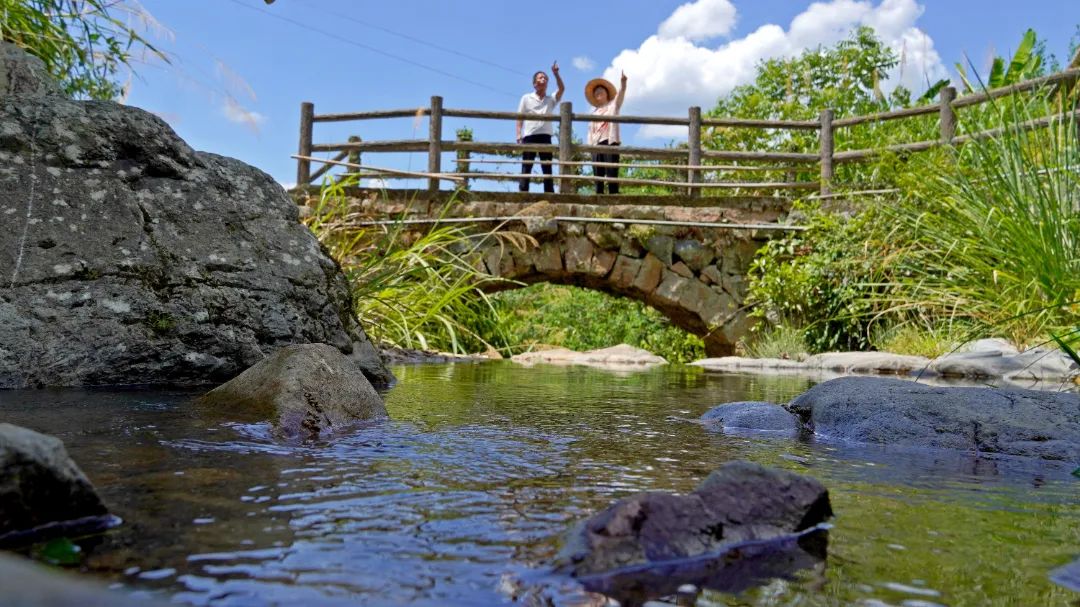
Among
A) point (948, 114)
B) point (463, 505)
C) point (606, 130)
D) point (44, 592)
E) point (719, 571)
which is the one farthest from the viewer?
point (606, 130)

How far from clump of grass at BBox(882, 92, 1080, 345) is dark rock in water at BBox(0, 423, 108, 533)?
4.52m

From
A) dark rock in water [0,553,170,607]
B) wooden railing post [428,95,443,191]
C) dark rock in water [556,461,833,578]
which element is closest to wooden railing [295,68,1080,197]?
wooden railing post [428,95,443,191]

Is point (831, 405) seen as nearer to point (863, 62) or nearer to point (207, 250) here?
point (207, 250)

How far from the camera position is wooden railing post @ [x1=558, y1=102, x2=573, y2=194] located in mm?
11383

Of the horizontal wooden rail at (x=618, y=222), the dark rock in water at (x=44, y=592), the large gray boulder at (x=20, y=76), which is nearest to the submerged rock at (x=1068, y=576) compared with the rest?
the dark rock in water at (x=44, y=592)

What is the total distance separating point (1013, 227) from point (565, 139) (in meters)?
6.51

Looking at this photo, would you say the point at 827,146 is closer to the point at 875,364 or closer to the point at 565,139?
the point at 565,139

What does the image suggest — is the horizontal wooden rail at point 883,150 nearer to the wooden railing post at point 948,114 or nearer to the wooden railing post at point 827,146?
the wooden railing post at point 827,146

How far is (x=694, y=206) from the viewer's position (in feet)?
38.1

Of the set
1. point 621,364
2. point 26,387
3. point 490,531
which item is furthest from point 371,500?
point 621,364

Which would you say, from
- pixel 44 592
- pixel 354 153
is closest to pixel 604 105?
pixel 354 153

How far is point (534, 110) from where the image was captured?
11.5 meters

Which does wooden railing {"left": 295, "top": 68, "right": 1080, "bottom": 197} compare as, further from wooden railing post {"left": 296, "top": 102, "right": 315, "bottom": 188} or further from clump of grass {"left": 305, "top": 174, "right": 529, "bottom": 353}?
clump of grass {"left": 305, "top": 174, "right": 529, "bottom": 353}

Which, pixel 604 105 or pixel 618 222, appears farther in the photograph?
pixel 604 105
